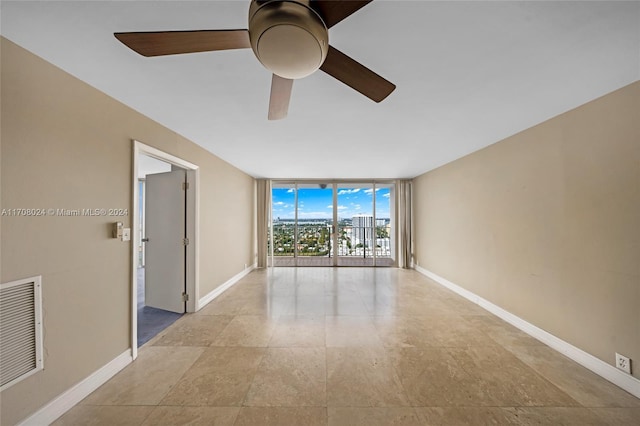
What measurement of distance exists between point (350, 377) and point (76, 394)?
6.71 feet

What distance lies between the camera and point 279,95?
1513mm

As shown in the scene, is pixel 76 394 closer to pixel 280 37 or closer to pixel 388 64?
pixel 280 37

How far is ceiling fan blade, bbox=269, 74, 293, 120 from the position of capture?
4.47ft

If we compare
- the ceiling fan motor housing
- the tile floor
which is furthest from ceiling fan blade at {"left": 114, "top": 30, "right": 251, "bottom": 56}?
A: the tile floor

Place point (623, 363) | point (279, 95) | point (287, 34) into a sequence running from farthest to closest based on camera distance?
1. point (623, 363)
2. point (279, 95)
3. point (287, 34)

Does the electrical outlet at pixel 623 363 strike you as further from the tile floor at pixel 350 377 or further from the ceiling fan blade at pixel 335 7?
the ceiling fan blade at pixel 335 7

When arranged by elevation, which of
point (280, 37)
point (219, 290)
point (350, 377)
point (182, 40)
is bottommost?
point (350, 377)

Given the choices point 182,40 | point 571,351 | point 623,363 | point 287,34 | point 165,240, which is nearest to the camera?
point 287,34

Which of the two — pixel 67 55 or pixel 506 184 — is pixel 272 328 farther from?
pixel 506 184

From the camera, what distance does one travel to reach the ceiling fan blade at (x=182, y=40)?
3.33 feet

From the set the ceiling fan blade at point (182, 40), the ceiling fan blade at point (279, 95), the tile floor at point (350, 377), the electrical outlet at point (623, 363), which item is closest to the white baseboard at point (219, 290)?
the tile floor at point (350, 377)

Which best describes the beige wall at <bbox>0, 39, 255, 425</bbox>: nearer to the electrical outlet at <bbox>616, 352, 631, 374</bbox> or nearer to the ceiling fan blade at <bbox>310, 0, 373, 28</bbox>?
the ceiling fan blade at <bbox>310, 0, 373, 28</bbox>

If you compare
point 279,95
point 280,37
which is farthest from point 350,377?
point 280,37

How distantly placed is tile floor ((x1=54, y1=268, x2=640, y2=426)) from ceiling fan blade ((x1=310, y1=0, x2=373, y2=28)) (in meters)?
2.29
